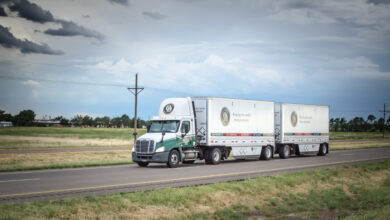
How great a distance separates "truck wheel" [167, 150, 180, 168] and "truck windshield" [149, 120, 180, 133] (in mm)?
1260

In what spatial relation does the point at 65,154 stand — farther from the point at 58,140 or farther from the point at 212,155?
the point at 58,140

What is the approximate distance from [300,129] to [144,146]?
15.3 metres

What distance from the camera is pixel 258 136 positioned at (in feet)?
94.6

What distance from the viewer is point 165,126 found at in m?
24.1

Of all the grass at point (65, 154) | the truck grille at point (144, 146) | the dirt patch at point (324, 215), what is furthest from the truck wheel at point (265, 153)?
the dirt patch at point (324, 215)

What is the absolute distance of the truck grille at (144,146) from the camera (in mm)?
22389

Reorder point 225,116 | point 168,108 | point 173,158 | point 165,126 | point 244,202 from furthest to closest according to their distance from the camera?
point 225,116, point 168,108, point 165,126, point 173,158, point 244,202

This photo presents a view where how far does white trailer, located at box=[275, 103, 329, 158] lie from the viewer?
31.4m

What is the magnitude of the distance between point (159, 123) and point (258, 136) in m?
7.95

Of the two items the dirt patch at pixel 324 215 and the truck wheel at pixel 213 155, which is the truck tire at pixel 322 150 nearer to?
the truck wheel at pixel 213 155

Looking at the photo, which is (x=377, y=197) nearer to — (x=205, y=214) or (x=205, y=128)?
(x=205, y=214)

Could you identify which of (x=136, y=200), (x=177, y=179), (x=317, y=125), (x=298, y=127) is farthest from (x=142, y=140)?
(x=317, y=125)

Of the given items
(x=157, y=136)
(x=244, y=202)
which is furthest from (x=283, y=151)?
(x=244, y=202)

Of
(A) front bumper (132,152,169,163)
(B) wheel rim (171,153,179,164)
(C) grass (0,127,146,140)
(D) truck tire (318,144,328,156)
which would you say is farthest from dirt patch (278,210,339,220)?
(C) grass (0,127,146,140)
